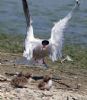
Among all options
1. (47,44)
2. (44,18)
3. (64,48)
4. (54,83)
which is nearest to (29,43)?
(47,44)

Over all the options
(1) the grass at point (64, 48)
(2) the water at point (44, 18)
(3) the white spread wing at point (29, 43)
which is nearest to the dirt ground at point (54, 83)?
(3) the white spread wing at point (29, 43)

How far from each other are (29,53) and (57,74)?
80 centimetres

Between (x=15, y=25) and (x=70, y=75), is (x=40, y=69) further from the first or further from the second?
(x=15, y=25)

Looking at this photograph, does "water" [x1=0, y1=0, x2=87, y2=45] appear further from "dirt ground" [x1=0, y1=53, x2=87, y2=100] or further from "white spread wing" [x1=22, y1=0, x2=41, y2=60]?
"white spread wing" [x1=22, y1=0, x2=41, y2=60]

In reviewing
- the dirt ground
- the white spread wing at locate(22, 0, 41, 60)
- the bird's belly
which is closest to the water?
the dirt ground

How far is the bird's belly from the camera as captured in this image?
38.7 ft

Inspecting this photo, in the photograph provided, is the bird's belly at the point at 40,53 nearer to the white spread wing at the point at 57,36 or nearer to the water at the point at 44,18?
the white spread wing at the point at 57,36

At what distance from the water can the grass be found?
817 millimetres

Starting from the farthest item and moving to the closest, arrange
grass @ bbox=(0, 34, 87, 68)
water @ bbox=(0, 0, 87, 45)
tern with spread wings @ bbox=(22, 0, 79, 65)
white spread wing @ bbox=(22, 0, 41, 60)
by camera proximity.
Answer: water @ bbox=(0, 0, 87, 45), grass @ bbox=(0, 34, 87, 68), tern with spread wings @ bbox=(22, 0, 79, 65), white spread wing @ bbox=(22, 0, 41, 60)

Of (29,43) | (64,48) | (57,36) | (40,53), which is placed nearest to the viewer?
(29,43)

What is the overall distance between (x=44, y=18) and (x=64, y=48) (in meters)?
5.03

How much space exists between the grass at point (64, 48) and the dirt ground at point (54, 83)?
0.55 m

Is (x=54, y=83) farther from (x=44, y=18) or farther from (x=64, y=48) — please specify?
(x=44, y=18)

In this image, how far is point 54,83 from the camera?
1070 cm
